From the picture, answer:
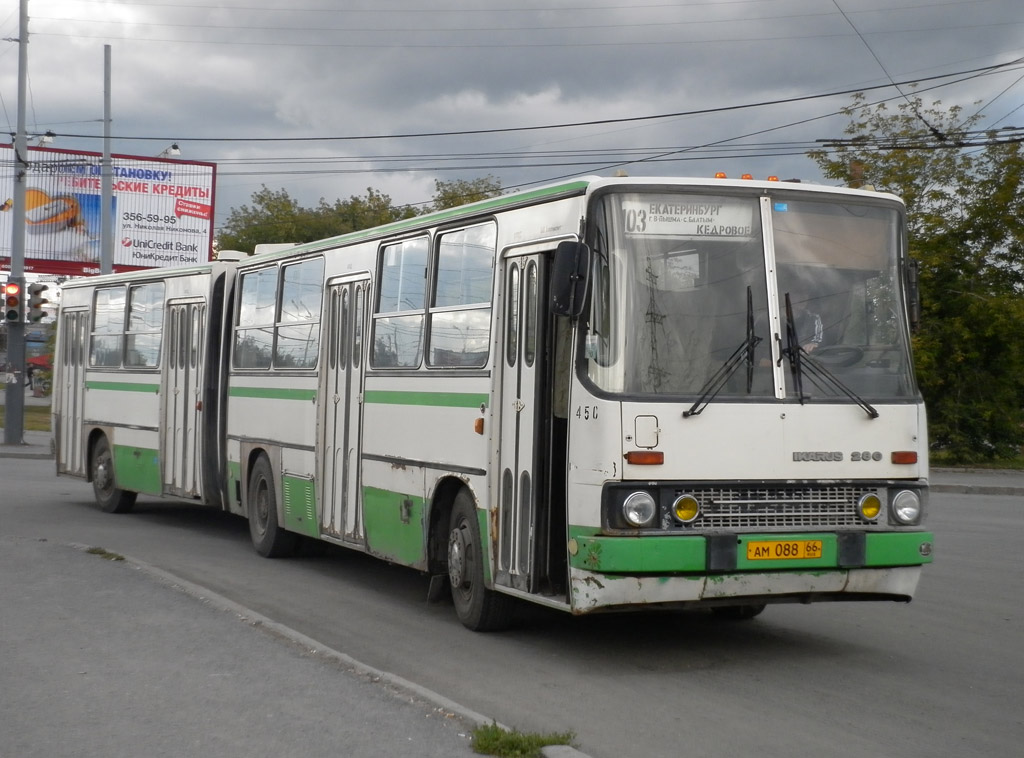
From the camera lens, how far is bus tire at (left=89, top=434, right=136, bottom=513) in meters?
18.9

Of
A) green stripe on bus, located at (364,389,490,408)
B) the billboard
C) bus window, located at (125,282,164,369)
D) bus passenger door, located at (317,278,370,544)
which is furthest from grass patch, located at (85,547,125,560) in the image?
the billboard

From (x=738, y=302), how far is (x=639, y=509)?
1471 mm

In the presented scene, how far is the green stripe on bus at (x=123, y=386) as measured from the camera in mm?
17656

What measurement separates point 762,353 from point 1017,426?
83.6 ft

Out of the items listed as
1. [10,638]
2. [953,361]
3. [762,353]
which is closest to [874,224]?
[762,353]

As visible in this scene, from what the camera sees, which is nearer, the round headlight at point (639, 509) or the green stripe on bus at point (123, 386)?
the round headlight at point (639, 509)

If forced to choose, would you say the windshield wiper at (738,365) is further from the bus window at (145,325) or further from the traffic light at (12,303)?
A: the traffic light at (12,303)

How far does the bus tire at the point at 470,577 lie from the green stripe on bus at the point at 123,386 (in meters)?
8.46

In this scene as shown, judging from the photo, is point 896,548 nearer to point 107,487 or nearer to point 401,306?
point 401,306

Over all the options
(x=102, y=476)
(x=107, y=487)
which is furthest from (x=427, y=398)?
(x=102, y=476)

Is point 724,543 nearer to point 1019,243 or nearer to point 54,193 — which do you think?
point 1019,243

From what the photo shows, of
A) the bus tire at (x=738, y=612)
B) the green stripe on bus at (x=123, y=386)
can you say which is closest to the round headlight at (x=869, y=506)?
the bus tire at (x=738, y=612)

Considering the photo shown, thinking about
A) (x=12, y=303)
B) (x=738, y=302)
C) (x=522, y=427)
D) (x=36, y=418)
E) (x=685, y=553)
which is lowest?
(x=685, y=553)

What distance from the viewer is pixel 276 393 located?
46.2ft
